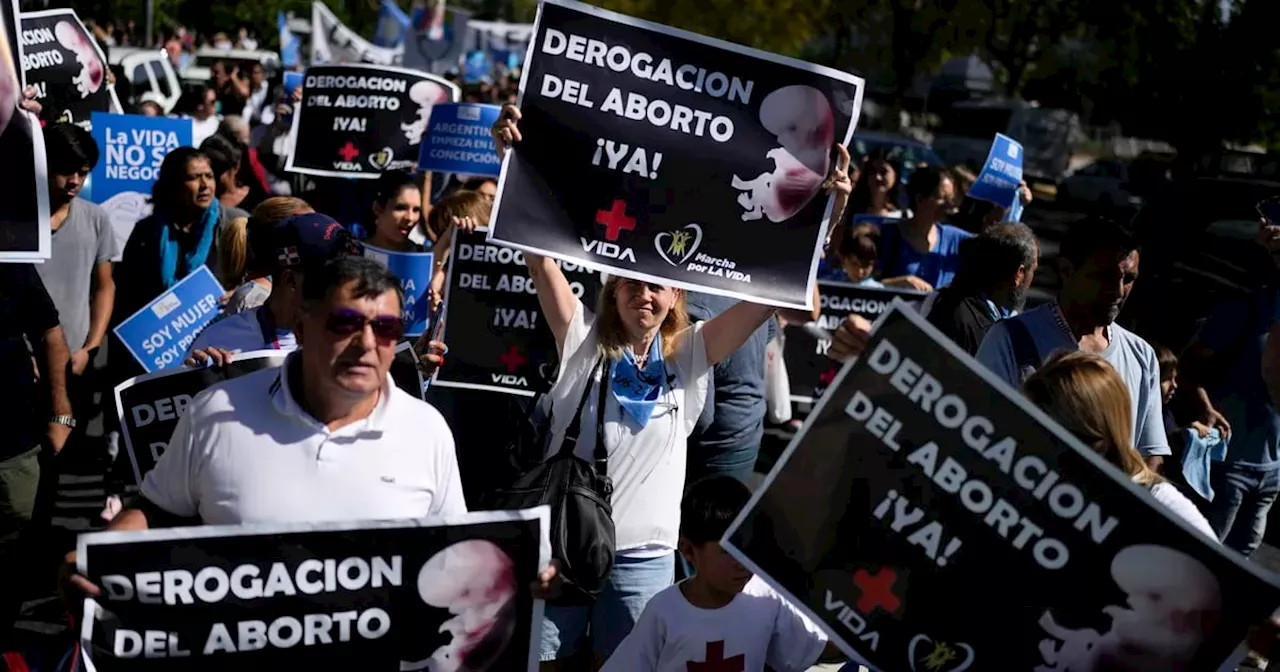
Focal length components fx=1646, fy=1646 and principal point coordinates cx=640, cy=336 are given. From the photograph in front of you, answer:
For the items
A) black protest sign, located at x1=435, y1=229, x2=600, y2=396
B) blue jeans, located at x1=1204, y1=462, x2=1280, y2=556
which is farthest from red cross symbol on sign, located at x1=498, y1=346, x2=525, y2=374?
blue jeans, located at x1=1204, y1=462, x2=1280, y2=556

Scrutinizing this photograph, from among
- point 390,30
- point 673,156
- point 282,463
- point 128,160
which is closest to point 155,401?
point 282,463

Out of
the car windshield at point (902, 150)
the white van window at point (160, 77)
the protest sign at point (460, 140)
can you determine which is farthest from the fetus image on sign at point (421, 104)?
the car windshield at point (902, 150)

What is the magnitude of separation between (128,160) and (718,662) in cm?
688

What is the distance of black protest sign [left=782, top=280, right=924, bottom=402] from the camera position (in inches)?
350

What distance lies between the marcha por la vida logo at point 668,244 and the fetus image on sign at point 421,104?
5213 mm

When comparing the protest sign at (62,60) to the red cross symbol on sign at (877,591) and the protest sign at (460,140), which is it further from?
the red cross symbol on sign at (877,591)

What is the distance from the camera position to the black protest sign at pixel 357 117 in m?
9.73

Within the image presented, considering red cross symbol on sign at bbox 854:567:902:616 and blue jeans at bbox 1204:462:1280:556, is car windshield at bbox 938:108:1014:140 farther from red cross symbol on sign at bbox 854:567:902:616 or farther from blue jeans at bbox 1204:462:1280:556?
red cross symbol on sign at bbox 854:567:902:616

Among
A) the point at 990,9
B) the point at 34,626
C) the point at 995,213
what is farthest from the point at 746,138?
the point at 990,9

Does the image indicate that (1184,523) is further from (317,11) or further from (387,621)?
(317,11)

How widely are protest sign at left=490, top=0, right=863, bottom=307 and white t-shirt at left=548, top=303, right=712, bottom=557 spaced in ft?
1.00

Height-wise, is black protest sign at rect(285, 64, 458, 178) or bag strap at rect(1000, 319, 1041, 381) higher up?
bag strap at rect(1000, 319, 1041, 381)

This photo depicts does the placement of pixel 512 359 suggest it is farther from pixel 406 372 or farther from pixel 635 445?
pixel 635 445

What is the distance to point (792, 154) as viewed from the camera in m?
4.85
